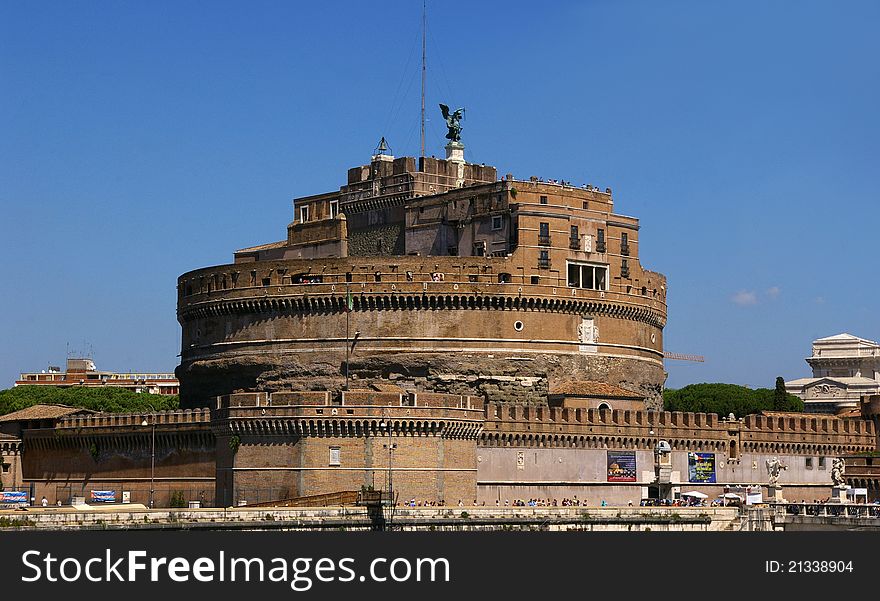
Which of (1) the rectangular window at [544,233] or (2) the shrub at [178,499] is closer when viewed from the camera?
(2) the shrub at [178,499]

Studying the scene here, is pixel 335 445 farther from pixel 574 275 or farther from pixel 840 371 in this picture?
pixel 840 371

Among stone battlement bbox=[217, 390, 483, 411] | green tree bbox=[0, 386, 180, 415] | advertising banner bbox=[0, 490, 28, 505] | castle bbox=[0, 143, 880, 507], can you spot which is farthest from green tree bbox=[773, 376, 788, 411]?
advertising banner bbox=[0, 490, 28, 505]

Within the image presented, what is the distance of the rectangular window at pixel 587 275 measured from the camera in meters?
107

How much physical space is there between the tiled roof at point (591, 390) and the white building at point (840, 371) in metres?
55.8

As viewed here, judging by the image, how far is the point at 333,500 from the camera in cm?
8356

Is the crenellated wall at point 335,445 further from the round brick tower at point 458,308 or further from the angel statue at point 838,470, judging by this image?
the angel statue at point 838,470

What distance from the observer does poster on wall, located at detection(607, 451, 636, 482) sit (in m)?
98.6

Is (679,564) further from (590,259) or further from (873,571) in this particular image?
(590,259)

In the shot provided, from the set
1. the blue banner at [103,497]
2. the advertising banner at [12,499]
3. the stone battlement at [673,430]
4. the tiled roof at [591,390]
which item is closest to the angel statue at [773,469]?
the stone battlement at [673,430]

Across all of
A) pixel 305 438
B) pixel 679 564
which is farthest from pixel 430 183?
pixel 679 564

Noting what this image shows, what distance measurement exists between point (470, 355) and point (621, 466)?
34.2ft

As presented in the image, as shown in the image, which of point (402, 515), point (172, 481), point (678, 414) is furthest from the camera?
point (678, 414)

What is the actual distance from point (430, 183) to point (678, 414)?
20.6 meters

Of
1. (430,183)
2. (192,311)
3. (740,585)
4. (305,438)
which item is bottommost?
(740,585)
